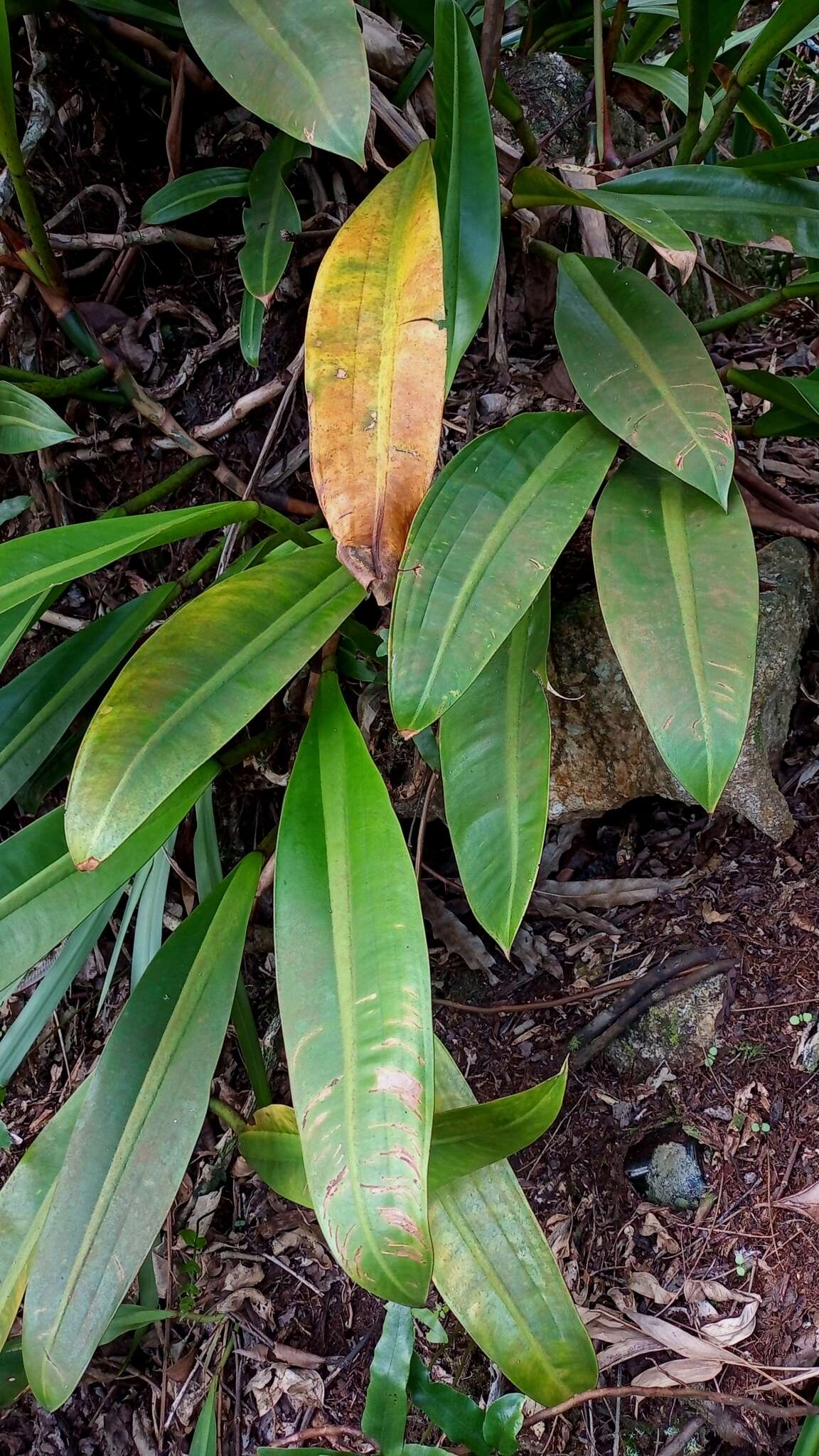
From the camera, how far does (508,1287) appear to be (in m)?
0.64

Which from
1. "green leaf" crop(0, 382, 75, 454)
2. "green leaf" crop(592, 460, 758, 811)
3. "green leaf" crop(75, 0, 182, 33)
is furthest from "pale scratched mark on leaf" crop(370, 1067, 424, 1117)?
"green leaf" crop(75, 0, 182, 33)

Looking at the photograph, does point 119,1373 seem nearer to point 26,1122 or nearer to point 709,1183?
point 26,1122

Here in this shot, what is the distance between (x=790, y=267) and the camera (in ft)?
4.23

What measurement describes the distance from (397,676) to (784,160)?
607mm

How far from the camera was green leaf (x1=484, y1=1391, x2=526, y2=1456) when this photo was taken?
0.69 meters

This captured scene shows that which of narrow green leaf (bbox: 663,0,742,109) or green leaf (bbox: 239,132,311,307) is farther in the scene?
green leaf (bbox: 239,132,311,307)

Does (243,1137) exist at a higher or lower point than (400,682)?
lower

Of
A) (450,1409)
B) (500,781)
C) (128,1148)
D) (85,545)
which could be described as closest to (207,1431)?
(450,1409)

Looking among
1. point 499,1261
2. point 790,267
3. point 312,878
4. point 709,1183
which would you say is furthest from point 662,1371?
point 790,267

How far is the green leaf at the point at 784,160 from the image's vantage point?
765 mm

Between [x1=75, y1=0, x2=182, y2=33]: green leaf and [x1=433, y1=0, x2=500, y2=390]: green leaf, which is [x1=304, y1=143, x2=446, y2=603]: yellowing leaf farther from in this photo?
[x1=75, y1=0, x2=182, y2=33]: green leaf

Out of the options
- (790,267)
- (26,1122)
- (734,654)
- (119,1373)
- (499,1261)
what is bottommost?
(119,1373)

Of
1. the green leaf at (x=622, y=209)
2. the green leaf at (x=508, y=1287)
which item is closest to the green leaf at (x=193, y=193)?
the green leaf at (x=622, y=209)

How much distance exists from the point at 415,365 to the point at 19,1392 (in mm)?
967
